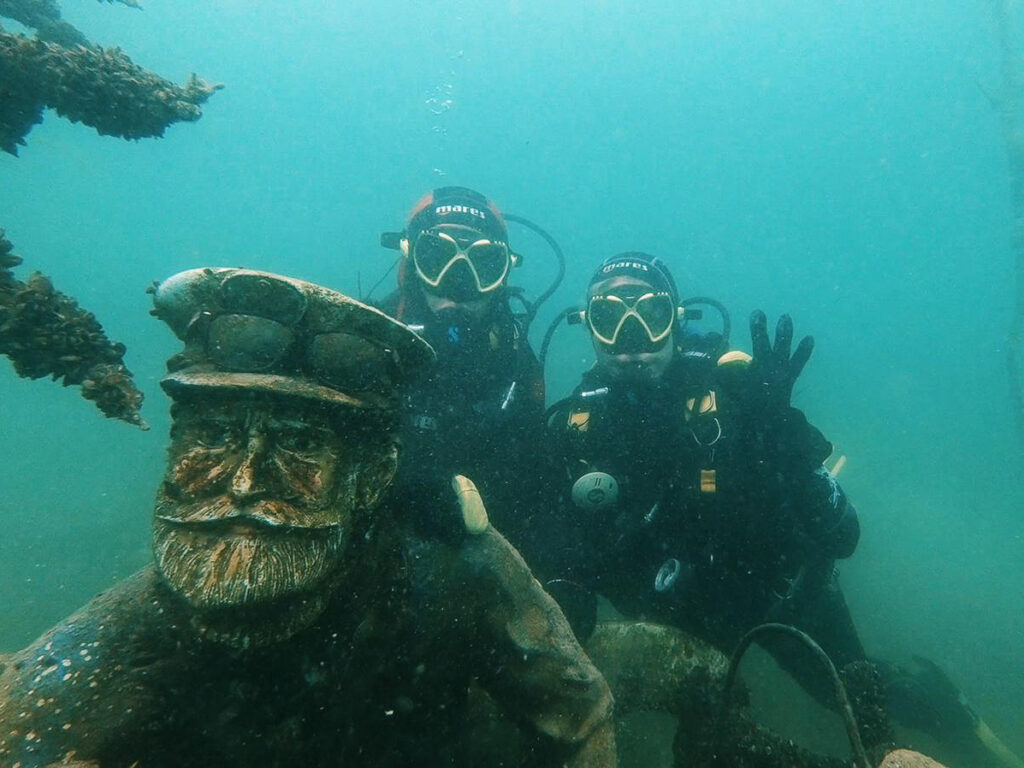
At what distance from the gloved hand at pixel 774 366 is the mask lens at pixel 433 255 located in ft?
10.2

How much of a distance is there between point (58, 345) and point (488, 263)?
4.10m

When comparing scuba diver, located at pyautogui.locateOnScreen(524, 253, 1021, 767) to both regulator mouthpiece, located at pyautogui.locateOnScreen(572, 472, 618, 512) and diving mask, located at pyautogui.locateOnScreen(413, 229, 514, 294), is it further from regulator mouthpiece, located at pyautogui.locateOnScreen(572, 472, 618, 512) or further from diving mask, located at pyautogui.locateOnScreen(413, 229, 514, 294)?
diving mask, located at pyautogui.locateOnScreen(413, 229, 514, 294)

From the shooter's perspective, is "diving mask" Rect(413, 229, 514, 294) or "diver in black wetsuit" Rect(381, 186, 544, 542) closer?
"diver in black wetsuit" Rect(381, 186, 544, 542)

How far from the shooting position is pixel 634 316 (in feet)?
19.1

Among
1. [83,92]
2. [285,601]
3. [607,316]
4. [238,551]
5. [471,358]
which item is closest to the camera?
[238,551]

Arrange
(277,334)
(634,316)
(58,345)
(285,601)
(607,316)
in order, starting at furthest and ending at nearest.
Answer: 1. (607,316)
2. (634,316)
3. (58,345)
4. (277,334)
5. (285,601)

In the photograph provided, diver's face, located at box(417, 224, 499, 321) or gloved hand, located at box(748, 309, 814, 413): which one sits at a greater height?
diver's face, located at box(417, 224, 499, 321)

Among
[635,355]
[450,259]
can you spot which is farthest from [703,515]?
[450,259]

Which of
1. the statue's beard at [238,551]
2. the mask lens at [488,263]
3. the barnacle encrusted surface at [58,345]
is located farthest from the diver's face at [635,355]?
the statue's beard at [238,551]

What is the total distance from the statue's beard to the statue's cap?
0.38 metres

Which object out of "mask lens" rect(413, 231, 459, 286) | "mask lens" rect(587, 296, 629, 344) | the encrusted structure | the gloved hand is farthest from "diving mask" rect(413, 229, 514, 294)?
the gloved hand

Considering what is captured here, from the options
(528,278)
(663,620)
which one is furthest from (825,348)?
(663,620)

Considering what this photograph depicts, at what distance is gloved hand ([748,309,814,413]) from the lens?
5059mm

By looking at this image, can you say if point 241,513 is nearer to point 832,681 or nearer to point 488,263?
point 832,681
